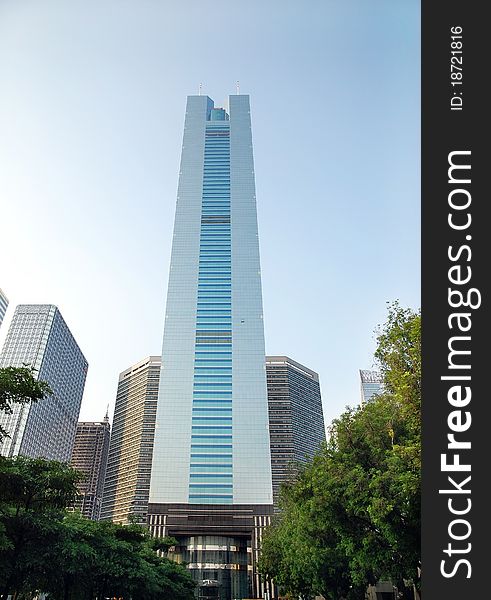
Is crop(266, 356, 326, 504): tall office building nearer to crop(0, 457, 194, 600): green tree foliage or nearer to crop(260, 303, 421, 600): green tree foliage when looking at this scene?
crop(260, 303, 421, 600): green tree foliage

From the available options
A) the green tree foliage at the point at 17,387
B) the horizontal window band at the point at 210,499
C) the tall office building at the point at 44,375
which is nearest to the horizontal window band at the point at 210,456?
the horizontal window band at the point at 210,499

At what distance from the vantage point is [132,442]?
479 ft

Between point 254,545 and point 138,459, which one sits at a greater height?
point 138,459

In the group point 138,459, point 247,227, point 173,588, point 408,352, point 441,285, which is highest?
point 247,227

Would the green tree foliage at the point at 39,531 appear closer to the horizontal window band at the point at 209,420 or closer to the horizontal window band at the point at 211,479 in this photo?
the horizontal window band at the point at 211,479

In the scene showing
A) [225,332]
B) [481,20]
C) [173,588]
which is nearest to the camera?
[481,20]

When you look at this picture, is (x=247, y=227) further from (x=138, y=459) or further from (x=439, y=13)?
(x=439, y=13)

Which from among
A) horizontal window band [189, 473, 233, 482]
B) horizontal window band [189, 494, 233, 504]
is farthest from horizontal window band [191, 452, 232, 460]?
horizontal window band [189, 494, 233, 504]

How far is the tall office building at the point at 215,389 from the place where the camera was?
262 ft

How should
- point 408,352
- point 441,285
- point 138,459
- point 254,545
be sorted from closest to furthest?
point 441,285, point 408,352, point 254,545, point 138,459

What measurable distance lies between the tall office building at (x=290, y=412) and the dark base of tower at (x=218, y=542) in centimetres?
5183

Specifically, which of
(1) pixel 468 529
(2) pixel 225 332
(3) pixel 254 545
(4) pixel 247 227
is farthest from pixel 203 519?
(1) pixel 468 529

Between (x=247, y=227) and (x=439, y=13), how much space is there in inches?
4053

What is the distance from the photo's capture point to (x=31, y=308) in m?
150
